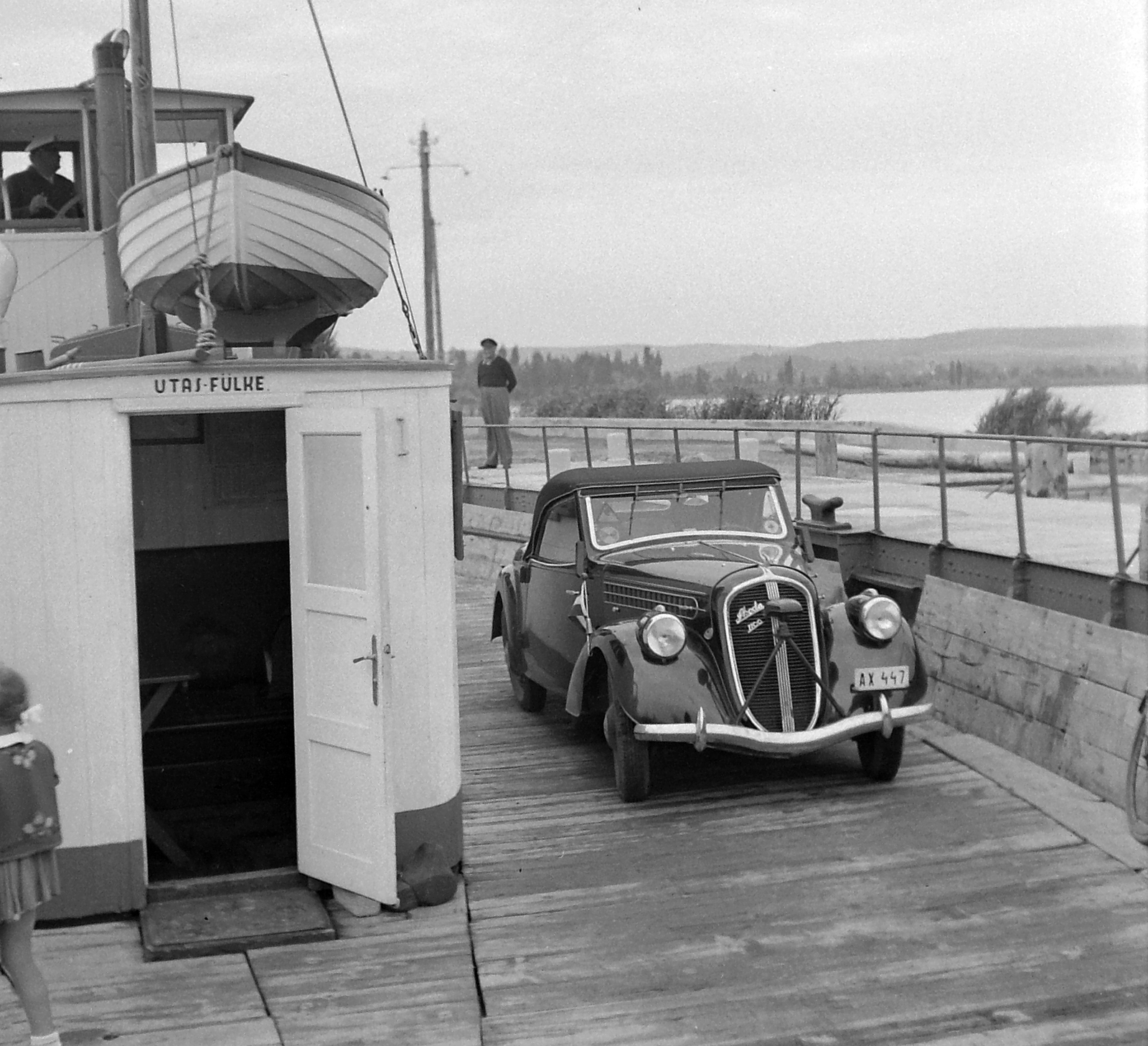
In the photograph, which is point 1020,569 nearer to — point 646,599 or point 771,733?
point 646,599

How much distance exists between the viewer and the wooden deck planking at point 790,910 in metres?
5.18

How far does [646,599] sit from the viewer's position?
340 inches

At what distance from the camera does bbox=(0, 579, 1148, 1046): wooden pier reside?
5.14 m

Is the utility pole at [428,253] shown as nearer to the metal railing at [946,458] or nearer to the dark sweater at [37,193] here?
the metal railing at [946,458]

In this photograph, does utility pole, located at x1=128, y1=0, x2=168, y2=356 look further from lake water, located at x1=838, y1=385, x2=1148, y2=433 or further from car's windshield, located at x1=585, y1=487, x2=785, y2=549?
lake water, located at x1=838, y1=385, x2=1148, y2=433

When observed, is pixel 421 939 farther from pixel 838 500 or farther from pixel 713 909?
pixel 838 500

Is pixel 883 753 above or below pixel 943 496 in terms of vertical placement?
below

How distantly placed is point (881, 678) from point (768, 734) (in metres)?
0.82

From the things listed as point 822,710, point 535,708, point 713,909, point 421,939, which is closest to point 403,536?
point 421,939

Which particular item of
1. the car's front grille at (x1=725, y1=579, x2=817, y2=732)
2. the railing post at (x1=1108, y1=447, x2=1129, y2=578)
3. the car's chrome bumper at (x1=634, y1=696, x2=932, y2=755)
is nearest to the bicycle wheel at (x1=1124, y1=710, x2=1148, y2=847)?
the car's chrome bumper at (x1=634, y1=696, x2=932, y2=755)

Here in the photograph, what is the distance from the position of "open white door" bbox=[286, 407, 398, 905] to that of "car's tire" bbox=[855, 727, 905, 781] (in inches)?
131

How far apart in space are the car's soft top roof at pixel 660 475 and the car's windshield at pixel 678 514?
0.08 m

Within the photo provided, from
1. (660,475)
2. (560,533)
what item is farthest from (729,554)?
(560,533)

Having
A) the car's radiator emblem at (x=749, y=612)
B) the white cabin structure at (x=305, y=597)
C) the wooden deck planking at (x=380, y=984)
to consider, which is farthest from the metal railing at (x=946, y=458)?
the wooden deck planking at (x=380, y=984)
